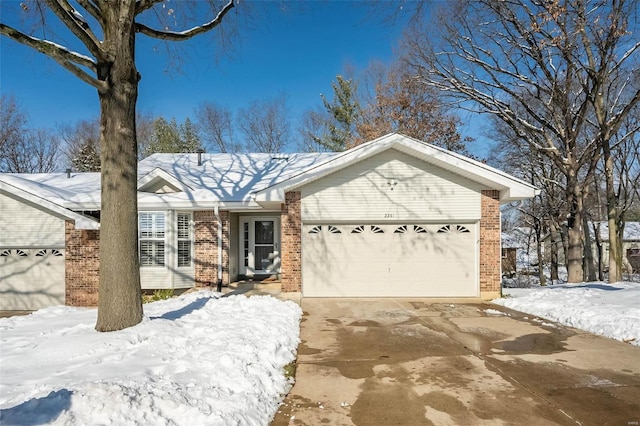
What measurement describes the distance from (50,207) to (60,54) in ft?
23.9

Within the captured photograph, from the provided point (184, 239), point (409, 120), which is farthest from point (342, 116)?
point (184, 239)

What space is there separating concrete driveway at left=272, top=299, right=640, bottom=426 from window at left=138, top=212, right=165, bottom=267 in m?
6.21

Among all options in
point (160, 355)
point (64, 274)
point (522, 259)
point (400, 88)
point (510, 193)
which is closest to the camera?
point (160, 355)

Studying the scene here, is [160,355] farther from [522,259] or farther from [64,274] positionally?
[522,259]

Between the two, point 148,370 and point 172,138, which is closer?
point 148,370

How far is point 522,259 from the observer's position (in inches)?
1582

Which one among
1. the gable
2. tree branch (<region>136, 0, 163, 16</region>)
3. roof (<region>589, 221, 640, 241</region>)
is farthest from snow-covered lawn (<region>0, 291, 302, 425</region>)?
roof (<region>589, 221, 640, 241</region>)

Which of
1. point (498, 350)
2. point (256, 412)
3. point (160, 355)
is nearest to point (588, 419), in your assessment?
point (498, 350)

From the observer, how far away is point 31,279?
39.1ft

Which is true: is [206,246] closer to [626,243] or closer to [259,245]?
[259,245]

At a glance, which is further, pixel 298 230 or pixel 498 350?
pixel 298 230

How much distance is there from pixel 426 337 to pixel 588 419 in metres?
3.27

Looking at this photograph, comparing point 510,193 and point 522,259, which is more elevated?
point 510,193

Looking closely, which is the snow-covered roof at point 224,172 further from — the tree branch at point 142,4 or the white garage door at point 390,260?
the tree branch at point 142,4
